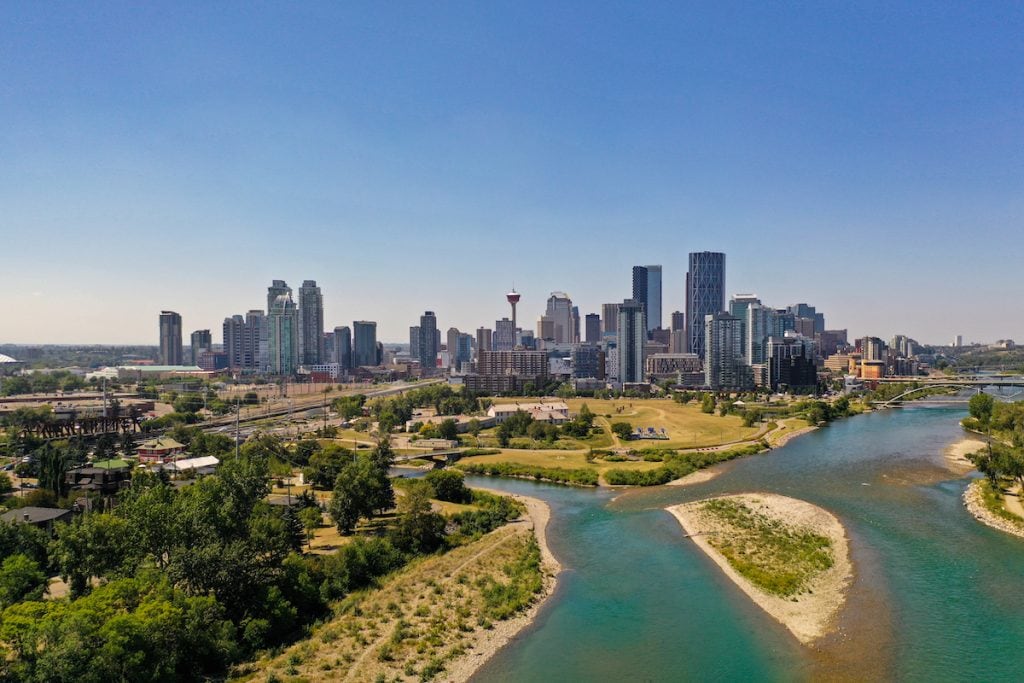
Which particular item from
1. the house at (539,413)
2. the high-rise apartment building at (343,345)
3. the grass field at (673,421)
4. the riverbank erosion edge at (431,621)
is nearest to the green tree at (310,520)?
the riverbank erosion edge at (431,621)

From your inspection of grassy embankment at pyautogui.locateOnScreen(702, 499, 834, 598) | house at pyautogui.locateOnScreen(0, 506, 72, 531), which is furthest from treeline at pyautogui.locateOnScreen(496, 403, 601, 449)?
house at pyautogui.locateOnScreen(0, 506, 72, 531)

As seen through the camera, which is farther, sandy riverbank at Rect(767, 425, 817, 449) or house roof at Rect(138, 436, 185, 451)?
sandy riverbank at Rect(767, 425, 817, 449)

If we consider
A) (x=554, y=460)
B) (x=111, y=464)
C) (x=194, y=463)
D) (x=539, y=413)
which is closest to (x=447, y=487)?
(x=554, y=460)

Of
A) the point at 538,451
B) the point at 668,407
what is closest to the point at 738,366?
the point at 668,407

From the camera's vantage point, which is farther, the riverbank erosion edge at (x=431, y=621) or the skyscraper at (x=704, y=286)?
the skyscraper at (x=704, y=286)

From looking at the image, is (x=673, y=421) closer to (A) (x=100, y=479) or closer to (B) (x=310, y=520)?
(B) (x=310, y=520)

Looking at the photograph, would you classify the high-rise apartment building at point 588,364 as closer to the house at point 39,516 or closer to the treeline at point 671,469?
the treeline at point 671,469

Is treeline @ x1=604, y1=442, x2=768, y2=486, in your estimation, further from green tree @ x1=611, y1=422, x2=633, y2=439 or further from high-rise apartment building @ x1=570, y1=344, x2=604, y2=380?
high-rise apartment building @ x1=570, y1=344, x2=604, y2=380
